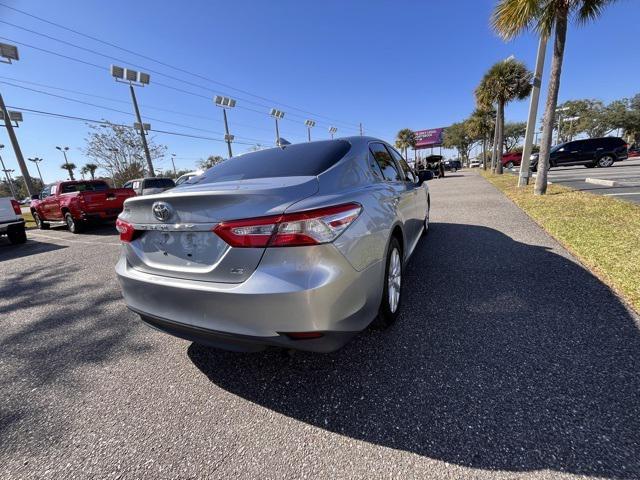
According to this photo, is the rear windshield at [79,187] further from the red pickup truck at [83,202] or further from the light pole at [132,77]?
the light pole at [132,77]

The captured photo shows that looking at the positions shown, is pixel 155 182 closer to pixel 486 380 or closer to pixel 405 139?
pixel 486 380

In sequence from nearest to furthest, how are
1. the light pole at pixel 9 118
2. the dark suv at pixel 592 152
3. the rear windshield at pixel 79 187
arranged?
the rear windshield at pixel 79 187, the light pole at pixel 9 118, the dark suv at pixel 592 152

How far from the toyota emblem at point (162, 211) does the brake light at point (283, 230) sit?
15.3 inches

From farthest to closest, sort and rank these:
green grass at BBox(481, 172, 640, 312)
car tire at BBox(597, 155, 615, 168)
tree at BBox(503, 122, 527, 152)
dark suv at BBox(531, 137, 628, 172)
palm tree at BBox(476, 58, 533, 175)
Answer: tree at BBox(503, 122, 527, 152) < palm tree at BBox(476, 58, 533, 175) < car tire at BBox(597, 155, 615, 168) < dark suv at BBox(531, 137, 628, 172) < green grass at BBox(481, 172, 640, 312)

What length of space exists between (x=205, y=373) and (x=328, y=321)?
1.19m

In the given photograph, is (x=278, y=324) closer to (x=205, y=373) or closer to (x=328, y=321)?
(x=328, y=321)

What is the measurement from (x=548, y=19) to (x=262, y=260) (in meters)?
10.4

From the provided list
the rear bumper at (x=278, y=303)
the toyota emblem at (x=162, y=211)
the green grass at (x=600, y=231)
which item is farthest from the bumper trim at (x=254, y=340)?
the green grass at (x=600, y=231)

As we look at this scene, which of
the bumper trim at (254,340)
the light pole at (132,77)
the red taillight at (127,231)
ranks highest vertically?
the light pole at (132,77)

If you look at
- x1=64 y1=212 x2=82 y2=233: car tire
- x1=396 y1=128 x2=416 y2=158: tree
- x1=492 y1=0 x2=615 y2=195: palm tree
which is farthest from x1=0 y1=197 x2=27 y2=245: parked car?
x1=396 y1=128 x2=416 y2=158: tree

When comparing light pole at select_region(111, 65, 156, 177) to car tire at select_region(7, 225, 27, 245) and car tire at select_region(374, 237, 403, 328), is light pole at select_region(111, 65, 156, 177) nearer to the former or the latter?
car tire at select_region(7, 225, 27, 245)

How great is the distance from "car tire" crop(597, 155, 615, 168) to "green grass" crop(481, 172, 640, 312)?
1550 cm

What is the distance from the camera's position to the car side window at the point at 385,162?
9.56 feet

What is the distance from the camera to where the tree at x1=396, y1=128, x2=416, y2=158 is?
5778cm
